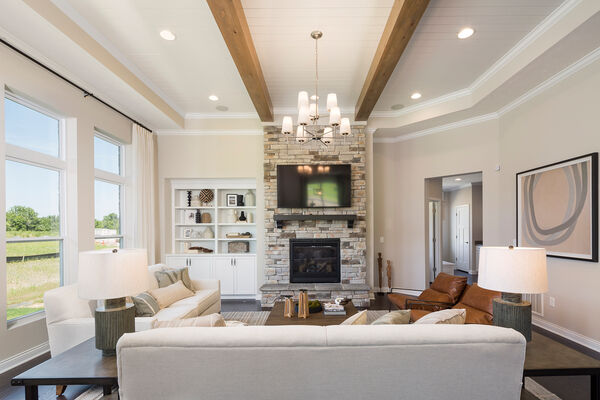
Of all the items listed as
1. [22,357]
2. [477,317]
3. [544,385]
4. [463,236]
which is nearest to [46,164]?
[22,357]

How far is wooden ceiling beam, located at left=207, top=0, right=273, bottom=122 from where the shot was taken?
2411 mm

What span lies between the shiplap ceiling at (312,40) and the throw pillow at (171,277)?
283 centimetres

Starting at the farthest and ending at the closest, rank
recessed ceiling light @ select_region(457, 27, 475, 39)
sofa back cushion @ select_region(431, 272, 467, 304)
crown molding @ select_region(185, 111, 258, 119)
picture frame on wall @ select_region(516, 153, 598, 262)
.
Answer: crown molding @ select_region(185, 111, 258, 119), sofa back cushion @ select_region(431, 272, 467, 304), picture frame on wall @ select_region(516, 153, 598, 262), recessed ceiling light @ select_region(457, 27, 475, 39)

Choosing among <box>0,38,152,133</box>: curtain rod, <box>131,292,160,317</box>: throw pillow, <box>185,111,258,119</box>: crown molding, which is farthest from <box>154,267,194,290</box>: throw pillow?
<box>185,111,258,119</box>: crown molding

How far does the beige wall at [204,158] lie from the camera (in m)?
5.50

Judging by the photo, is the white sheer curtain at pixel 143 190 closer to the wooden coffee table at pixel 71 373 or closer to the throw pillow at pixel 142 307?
the throw pillow at pixel 142 307

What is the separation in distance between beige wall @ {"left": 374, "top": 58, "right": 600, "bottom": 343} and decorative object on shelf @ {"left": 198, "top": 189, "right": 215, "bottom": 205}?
123 inches

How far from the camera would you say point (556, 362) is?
64.8 inches

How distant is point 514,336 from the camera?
4.73 ft

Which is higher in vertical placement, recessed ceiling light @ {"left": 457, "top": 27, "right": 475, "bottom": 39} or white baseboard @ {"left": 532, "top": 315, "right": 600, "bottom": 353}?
recessed ceiling light @ {"left": 457, "top": 27, "right": 475, "bottom": 39}

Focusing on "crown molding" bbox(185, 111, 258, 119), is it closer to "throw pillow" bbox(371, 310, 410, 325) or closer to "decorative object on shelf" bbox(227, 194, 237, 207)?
"decorative object on shelf" bbox(227, 194, 237, 207)

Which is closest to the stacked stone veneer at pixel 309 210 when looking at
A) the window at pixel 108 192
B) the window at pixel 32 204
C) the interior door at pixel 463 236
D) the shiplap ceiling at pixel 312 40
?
the shiplap ceiling at pixel 312 40

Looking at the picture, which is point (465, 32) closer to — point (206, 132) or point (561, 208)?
point (561, 208)

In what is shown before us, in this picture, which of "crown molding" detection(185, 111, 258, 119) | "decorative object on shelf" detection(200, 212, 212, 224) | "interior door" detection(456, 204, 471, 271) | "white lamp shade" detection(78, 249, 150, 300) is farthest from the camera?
"interior door" detection(456, 204, 471, 271)
